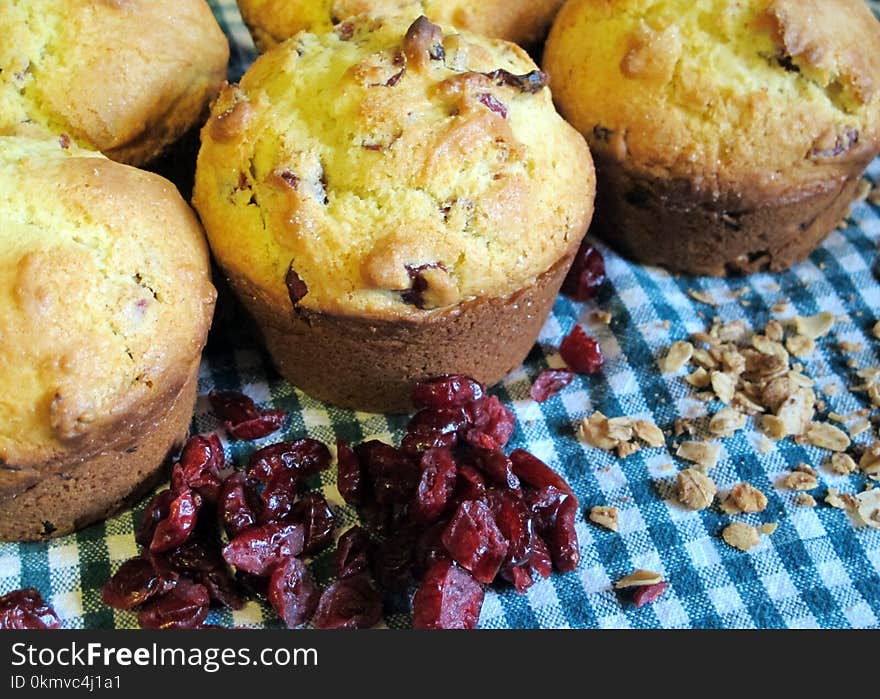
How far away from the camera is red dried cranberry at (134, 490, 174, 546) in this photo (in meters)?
2.71

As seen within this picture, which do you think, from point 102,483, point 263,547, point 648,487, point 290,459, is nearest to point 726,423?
point 648,487

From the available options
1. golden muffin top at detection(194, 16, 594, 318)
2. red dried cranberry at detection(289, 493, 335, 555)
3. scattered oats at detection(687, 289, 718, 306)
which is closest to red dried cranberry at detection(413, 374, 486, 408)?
golden muffin top at detection(194, 16, 594, 318)

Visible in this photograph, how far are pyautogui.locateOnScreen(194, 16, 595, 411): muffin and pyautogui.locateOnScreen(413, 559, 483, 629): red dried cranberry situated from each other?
2.31 ft

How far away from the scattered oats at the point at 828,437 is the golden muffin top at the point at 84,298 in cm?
190

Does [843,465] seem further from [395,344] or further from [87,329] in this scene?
[87,329]

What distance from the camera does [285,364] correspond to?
316cm

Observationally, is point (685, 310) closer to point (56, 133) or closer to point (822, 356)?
point (822, 356)

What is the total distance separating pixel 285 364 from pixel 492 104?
3.45ft

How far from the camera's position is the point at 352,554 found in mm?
2688

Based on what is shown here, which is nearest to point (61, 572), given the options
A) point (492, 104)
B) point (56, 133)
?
point (56, 133)

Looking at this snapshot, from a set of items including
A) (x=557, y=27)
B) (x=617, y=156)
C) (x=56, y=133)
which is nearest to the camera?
(x=56, y=133)

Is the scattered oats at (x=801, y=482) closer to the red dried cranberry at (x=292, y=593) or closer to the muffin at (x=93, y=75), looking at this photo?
the red dried cranberry at (x=292, y=593)

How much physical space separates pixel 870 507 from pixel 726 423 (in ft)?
1.58

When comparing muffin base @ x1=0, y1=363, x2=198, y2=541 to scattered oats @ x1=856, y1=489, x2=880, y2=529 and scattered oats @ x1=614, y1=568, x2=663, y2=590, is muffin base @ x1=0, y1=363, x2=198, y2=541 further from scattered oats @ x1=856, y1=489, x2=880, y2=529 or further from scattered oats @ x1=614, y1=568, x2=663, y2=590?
scattered oats @ x1=856, y1=489, x2=880, y2=529
